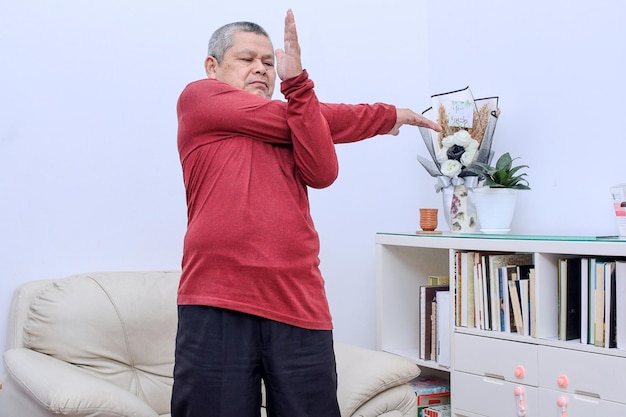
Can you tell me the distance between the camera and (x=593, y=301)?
204 centimetres

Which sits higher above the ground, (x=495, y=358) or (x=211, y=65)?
(x=211, y=65)

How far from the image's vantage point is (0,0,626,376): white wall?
2.36m

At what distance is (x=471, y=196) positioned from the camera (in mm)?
2633

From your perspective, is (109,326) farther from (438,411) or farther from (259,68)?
(438,411)

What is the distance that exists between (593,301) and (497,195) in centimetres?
58

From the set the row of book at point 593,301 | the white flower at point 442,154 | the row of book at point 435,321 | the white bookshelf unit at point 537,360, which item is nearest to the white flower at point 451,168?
the white flower at point 442,154

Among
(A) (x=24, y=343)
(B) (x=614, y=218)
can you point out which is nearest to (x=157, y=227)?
(A) (x=24, y=343)

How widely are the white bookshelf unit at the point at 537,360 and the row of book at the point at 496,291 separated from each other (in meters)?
0.03

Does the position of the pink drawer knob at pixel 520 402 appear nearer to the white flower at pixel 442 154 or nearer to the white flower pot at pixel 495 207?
the white flower pot at pixel 495 207

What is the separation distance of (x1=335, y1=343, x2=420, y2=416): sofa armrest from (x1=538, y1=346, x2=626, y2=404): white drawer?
400 millimetres

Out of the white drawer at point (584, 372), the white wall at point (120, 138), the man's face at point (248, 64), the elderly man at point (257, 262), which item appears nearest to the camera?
the elderly man at point (257, 262)

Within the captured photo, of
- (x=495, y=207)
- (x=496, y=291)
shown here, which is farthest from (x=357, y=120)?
(x=495, y=207)

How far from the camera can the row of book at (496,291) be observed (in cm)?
221

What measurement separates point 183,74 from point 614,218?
164cm
